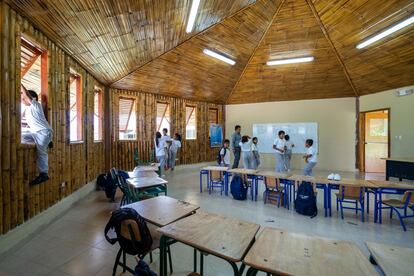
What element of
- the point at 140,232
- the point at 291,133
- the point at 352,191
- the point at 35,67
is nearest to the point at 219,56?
the point at 35,67

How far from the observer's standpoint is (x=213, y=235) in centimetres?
197

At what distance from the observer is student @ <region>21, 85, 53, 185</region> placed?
3.79 metres

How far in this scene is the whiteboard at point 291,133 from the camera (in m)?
11.0

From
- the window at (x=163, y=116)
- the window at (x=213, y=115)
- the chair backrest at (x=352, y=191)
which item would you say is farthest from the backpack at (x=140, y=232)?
the window at (x=213, y=115)

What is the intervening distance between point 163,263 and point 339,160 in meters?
10.6

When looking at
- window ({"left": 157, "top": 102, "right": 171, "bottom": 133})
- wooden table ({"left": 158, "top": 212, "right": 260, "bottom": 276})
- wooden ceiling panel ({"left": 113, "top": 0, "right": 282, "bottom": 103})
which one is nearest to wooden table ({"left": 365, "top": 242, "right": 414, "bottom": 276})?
wooden table ({"left": 158, "top": 212, "right": 260, "bottom": 276})

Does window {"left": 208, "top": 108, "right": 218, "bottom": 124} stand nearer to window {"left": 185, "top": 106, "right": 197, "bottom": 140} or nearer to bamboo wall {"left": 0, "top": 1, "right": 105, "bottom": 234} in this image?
window {"left": 185, "top": 106, "right": 197, "bottom": 140}

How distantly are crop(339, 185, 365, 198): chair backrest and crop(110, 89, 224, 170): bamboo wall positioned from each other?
734 centimetres

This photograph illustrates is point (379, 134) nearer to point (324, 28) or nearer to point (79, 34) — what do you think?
point (324, 28)

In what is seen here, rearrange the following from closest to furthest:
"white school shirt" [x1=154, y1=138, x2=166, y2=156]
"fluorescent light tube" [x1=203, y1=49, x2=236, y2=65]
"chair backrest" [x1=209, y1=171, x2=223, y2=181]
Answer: "chair backrest" [x1=209, y1=171, x2=223, y2=181], "fluorescent light tube" [x1=203, y1=49, x2=236, y2=65], "white school shirt" [x1=154, y1=138, x2=166, y2=156]

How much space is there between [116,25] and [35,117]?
2255 millimetres

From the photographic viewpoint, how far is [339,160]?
34.7ft

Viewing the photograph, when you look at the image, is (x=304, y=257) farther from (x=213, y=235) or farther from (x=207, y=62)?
(x=207, y=62)

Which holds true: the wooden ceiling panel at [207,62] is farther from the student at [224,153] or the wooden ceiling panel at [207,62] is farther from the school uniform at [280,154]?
the school uniform at [280,154]
